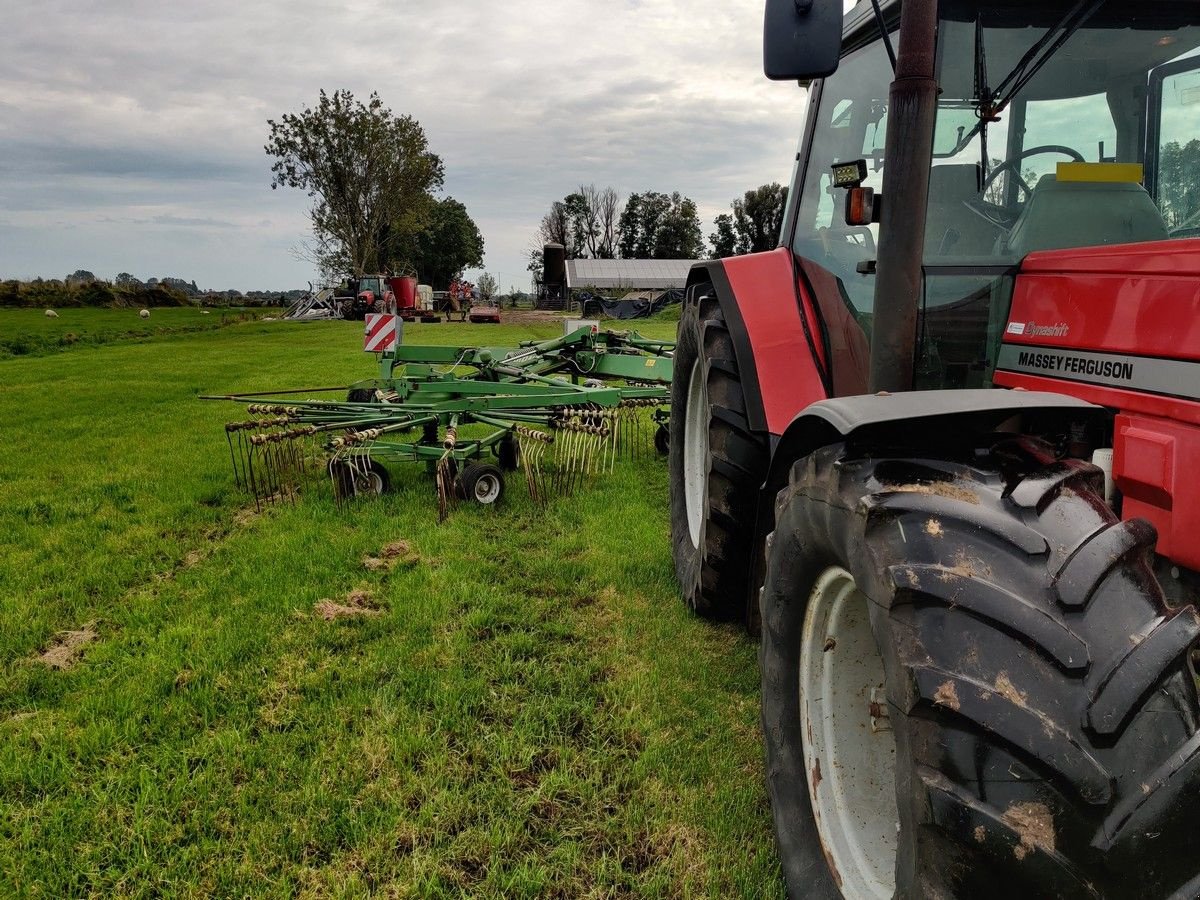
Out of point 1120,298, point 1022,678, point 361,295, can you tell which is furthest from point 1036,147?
point 361,295

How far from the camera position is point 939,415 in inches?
57.6

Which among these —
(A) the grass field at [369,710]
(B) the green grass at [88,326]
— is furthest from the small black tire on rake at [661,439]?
(B) the green grass at [88,326]

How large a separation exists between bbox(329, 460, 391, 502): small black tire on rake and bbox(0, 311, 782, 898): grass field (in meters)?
0.28

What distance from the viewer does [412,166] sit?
3628 centimetres

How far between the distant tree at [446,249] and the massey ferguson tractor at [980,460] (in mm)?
53680

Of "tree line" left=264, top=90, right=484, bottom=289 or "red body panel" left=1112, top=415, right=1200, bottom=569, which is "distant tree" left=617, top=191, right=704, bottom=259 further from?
"red body panel" left=1112, top=415, right=1200, bottom=569

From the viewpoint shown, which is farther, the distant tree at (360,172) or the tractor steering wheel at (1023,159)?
the distant tree at (360,172)

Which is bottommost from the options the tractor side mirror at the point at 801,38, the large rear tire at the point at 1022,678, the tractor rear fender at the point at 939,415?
the large rear tire at the point at 1022,678

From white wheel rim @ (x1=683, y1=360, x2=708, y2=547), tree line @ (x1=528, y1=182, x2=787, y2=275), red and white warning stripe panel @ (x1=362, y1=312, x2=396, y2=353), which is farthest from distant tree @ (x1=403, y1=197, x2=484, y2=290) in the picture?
white wheel rim @ (x1=683, y1=360, x2=708, y2=547)

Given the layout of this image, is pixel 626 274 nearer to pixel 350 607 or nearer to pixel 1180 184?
pixel 350 607

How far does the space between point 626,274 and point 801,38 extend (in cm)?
4631

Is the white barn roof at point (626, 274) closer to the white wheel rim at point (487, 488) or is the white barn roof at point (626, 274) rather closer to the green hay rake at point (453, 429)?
the green hay rake at point (453, 429)

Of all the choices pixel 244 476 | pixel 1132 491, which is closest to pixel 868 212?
pixel 1132 491

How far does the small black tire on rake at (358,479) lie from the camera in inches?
197
